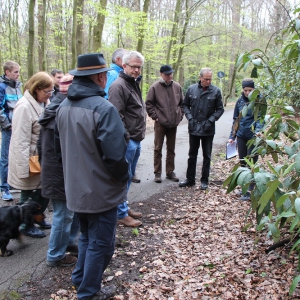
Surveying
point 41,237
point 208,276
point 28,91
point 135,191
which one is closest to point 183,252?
point 208,276

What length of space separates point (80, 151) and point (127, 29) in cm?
1364

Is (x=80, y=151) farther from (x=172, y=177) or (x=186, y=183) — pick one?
(x=172, y=177)

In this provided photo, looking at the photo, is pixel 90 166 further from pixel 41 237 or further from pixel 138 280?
pixel 41 237

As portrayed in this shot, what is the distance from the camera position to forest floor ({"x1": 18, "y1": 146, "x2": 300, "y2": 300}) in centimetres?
313

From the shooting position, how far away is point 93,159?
2654mm

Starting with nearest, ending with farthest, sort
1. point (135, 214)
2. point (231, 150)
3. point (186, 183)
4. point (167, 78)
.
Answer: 1. point (135, 214)
2. point (231, 150)
3. point (167, 78)
4. point (186, 183)

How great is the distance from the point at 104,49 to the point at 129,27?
22.8 ft

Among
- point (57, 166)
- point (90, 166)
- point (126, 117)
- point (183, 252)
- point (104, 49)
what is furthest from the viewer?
point (104, 49)

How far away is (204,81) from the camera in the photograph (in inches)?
230

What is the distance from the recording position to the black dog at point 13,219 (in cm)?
356

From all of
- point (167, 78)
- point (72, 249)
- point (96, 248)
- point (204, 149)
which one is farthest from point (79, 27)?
point (96, 248)

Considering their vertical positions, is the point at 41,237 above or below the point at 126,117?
below

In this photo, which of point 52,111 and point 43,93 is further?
point 43,93

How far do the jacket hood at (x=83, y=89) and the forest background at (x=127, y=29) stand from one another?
199 centimetres
